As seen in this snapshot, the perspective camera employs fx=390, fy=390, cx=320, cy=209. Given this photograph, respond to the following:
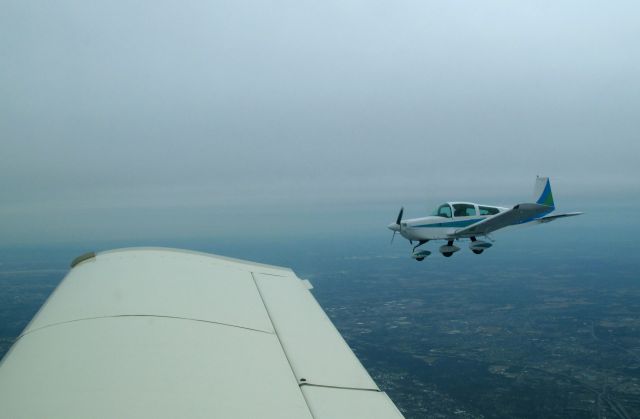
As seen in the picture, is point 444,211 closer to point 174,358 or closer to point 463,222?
point 463,222

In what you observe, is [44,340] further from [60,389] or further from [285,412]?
[285,412]

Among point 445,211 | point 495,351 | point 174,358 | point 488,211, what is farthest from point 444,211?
point 495,351

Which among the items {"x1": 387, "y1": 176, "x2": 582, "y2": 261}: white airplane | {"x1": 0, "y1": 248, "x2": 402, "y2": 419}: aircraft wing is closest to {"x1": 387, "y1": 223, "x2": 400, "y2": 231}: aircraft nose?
{"x1": 387, "y1": 176, "x2": 582, "y2": 261}: white airplane

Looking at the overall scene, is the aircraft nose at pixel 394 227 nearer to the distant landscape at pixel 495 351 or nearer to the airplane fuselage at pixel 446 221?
the airplane fuselage at pixel 446 221

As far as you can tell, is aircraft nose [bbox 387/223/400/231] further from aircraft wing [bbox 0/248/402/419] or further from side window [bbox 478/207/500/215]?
aircraft wing [bbox 0/248/402/419]

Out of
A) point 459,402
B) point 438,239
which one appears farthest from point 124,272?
point 459,402

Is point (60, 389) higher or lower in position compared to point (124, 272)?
lower
